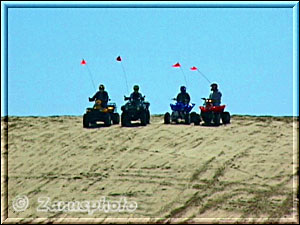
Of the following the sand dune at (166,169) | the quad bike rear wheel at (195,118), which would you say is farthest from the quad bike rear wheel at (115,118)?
the quad bike rear wheel at (195,118)

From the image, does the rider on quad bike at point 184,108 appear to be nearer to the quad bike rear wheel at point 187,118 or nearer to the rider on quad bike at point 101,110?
the quad bike rear wheel at point 187,118

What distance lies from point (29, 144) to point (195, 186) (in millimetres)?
7513

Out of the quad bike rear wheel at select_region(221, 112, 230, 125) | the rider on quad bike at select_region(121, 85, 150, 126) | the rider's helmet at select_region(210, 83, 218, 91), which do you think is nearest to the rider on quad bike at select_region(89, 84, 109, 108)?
the rider on quad bike at select_region(121, 85, 150, 126)

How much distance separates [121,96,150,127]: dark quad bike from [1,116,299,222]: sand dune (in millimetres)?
440

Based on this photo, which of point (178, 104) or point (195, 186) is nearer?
point (195, 186)

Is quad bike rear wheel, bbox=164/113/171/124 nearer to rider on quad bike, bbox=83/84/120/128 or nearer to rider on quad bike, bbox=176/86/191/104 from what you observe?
rider on quad bike, bbox=176/86/191/104

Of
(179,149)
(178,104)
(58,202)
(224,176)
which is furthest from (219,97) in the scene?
(58,202)

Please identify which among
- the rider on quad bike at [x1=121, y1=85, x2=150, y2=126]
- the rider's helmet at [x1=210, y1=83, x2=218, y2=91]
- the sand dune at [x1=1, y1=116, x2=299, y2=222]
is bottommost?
the sand dune at [x1=1, y1=116, x2=299, y2=222]

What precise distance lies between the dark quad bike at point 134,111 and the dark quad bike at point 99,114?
1.81 ft

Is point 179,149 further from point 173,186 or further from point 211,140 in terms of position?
point 173,186

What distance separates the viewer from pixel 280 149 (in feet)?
78.9

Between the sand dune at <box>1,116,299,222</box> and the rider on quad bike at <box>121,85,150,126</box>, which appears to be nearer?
the sand dune at <box>1,116,299,222</box>

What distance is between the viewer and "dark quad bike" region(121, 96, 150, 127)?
89.1 feet

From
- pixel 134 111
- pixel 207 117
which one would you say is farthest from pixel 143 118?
pixel 207 117
